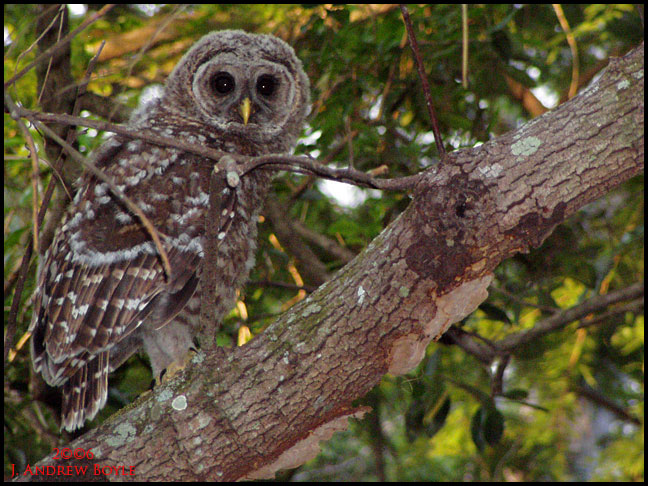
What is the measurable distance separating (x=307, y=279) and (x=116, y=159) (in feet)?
3.88

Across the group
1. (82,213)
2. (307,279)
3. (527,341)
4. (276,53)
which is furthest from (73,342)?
(527,341)

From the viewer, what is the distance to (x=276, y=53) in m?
2.99

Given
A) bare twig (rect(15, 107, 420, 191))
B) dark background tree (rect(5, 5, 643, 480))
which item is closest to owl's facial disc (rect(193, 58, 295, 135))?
dark background tree (rect(5, 5, 643, 480))

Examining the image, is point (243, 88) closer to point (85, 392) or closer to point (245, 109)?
point (245, 109)

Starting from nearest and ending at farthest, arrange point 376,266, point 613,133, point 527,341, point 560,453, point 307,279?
point 613,133, point 376,266, point 527,341, point 307,279, point 560,453

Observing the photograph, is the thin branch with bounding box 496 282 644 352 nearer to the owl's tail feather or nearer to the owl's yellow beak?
the owl's yellow beak

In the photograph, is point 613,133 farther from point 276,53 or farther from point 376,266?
point 276,53

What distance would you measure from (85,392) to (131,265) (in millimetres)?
488

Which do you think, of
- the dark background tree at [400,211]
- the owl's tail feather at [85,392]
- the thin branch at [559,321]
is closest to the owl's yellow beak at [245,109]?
the dark background tree at [400,211]

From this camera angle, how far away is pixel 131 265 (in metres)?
2.21

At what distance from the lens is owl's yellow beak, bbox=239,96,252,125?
2.72m

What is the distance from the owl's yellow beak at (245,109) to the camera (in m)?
Result: 2.72

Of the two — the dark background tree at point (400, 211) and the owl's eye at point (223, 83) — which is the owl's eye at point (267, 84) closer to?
the owl's eye at point (223, 83)

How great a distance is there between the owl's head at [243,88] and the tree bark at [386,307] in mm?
1263
